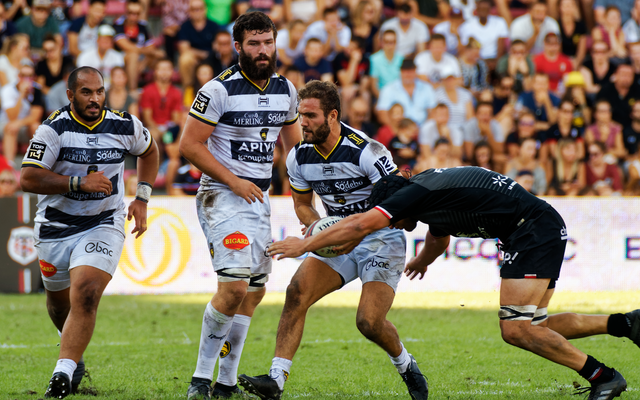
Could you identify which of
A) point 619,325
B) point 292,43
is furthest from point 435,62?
point 619,325

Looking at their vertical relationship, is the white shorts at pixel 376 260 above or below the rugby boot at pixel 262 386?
above

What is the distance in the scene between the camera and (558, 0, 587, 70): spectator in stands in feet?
Answer: 56.5

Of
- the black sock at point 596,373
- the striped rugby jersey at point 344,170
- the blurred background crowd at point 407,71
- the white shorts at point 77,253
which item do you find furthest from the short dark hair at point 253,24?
the blurred background crowd at point 407,71

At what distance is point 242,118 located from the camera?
235 inches

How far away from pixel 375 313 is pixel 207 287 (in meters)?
7.23

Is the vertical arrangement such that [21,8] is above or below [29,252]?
above

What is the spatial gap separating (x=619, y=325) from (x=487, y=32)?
12361 mm

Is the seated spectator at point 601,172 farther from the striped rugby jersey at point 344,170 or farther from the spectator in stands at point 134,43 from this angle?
the striped rugby jersey at point 344,170

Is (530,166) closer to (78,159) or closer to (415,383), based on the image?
(415,383)

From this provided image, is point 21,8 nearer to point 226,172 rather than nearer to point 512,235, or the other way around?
point 226,172

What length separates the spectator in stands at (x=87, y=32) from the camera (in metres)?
16.2

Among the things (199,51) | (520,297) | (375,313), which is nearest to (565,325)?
(520,297)

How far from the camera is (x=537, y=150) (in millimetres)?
15094

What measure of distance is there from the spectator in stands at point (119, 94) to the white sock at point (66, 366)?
30.9ft
